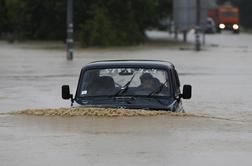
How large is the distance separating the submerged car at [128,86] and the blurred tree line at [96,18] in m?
39.6

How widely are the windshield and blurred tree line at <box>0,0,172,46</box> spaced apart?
39.7m

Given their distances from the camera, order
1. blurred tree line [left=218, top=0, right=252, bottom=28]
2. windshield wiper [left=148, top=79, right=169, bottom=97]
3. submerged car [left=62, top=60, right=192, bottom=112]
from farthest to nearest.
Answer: blurred tree line [left=218, top=0, right=252, bottom=28]
windshield wiper [left=148, top=79, right=169, bottom=97]
submerged car [left=62, top=60, right=192, bottom=112]

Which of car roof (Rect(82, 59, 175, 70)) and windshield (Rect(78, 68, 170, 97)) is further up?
car roof (Rect(82, 59, 175, 70))

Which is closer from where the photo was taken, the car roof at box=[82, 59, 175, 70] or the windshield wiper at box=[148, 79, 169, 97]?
the windshield wiper at box=[148, 79, 169, 97]

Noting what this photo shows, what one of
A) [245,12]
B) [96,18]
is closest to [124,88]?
[96,18]

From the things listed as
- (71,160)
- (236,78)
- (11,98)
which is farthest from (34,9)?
(71,160)

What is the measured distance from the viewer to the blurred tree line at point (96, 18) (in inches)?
2068

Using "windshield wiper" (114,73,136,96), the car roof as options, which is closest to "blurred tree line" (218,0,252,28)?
the car roof

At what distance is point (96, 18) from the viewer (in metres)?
52.5

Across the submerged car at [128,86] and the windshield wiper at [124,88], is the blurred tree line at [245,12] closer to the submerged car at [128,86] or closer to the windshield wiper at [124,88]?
the submerged car at [128,86]

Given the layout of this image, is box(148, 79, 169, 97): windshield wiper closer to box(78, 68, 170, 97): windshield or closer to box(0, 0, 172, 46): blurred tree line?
box(78, 68, 170, 97): windshield

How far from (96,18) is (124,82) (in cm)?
4093

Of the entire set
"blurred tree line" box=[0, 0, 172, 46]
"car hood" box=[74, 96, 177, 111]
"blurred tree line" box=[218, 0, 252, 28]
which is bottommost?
"blurred tree line" box=[218, 0, 252, 28]

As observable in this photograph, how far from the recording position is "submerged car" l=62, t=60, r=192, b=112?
11.5m
